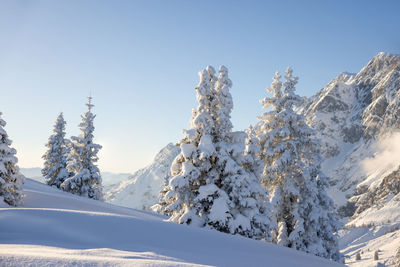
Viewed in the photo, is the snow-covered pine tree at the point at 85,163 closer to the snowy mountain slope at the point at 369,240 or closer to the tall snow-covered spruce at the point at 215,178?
the tall snow-covered spruce at the point at 215,178

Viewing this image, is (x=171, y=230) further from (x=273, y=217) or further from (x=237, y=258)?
(x=273, y=217)

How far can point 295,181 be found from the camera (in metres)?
17.5

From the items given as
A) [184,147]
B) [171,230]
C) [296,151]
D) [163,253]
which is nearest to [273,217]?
[296,151]

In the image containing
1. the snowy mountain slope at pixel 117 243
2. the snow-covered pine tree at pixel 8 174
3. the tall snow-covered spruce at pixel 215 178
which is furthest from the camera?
the snow-covered pine tree at pixel 8 174

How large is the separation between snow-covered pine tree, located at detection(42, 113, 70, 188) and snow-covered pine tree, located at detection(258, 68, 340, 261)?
940 inches

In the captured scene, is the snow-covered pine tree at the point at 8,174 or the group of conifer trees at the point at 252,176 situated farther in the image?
the snow-covered pine tree at the point at 8,174

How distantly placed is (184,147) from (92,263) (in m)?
9.46

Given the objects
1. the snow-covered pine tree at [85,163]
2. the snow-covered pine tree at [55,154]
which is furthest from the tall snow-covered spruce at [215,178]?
the snow-covered pine tree at [55,154]

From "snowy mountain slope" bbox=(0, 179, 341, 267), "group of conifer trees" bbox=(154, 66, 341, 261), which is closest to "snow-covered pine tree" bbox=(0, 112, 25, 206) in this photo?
"snowy mountain slope" bbox=(0, 179, 341, 267)

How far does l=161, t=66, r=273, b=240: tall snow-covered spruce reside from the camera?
528 inches

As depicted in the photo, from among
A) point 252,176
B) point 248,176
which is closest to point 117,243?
point 248,176

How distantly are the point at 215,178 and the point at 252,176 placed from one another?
1.93 meters

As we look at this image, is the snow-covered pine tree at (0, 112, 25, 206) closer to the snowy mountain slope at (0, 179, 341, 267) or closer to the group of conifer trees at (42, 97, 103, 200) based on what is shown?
the snowy mountain slope at (0, 179, 341, 267)

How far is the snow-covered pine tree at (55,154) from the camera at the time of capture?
33312 millimetres
